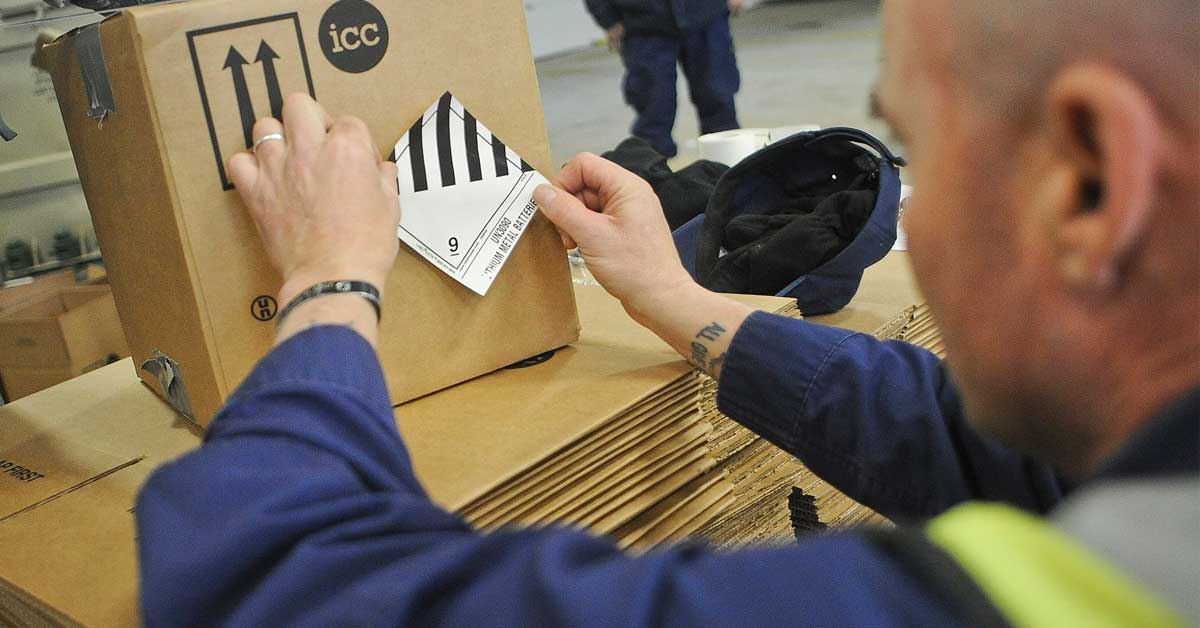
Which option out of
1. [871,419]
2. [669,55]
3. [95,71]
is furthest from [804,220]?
[669,55]

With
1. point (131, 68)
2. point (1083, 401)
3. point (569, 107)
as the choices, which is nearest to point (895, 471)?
point (1083, 401)

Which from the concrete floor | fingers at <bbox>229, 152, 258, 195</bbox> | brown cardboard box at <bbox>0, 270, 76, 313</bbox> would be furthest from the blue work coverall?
the concrete floor

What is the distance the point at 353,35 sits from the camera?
1.01 metres

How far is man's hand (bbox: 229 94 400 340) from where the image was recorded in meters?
0.90

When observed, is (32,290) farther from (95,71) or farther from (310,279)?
(310,279)

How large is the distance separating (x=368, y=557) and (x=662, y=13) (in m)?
4.11

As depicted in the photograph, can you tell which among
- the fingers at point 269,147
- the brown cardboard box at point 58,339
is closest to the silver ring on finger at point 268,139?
the fingers at point 269,147

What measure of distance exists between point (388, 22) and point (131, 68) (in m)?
0.25

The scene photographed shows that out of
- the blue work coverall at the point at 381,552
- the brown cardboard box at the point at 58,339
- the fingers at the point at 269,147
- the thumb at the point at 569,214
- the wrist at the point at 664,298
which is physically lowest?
the brown cardboard box at the point at 58,339

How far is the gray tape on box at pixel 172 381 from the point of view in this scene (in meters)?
1.13

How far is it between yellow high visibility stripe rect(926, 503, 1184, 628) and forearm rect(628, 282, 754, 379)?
0.57 meters

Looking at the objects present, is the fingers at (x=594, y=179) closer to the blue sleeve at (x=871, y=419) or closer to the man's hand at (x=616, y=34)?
the blue sleeve at (x=871, y=419)

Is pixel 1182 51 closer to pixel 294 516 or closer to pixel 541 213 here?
pixel 294 516

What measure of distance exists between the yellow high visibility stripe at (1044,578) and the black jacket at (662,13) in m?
4.17
